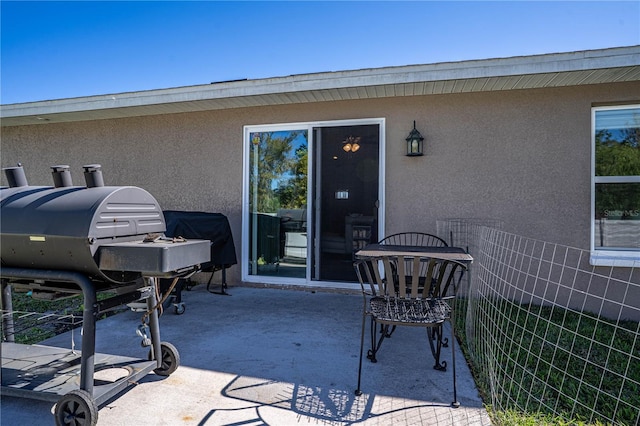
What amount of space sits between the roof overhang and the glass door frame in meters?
0.32

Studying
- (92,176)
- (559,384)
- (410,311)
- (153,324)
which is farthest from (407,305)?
(92,176)

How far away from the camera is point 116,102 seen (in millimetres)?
5078

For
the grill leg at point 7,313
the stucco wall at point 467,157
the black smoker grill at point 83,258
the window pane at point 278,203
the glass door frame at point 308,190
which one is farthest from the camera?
the window pane at point 278,203

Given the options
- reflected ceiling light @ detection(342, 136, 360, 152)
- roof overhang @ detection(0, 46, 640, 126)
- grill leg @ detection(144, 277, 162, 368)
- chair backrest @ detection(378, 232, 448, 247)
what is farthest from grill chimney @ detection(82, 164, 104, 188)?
reflected ceiling light @ detection(342, 136, 360, 152)

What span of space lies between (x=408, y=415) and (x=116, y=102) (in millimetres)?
5292

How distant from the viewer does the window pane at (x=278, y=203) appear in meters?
5.02

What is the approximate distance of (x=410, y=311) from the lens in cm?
246

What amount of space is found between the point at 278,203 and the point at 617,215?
414 cm

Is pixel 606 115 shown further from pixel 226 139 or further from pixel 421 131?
pixel 226 139

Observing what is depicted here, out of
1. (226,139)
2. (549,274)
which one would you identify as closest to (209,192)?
(226,139)

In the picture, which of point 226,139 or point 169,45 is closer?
point 226,139

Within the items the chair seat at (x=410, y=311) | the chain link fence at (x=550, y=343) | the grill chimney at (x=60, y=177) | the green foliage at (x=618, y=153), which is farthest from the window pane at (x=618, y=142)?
the grill chimney at (x=60, y=177)

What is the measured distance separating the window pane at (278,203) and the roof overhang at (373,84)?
23.4 inches

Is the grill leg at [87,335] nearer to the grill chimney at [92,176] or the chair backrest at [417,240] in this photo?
the grill chimney at [92,176]
